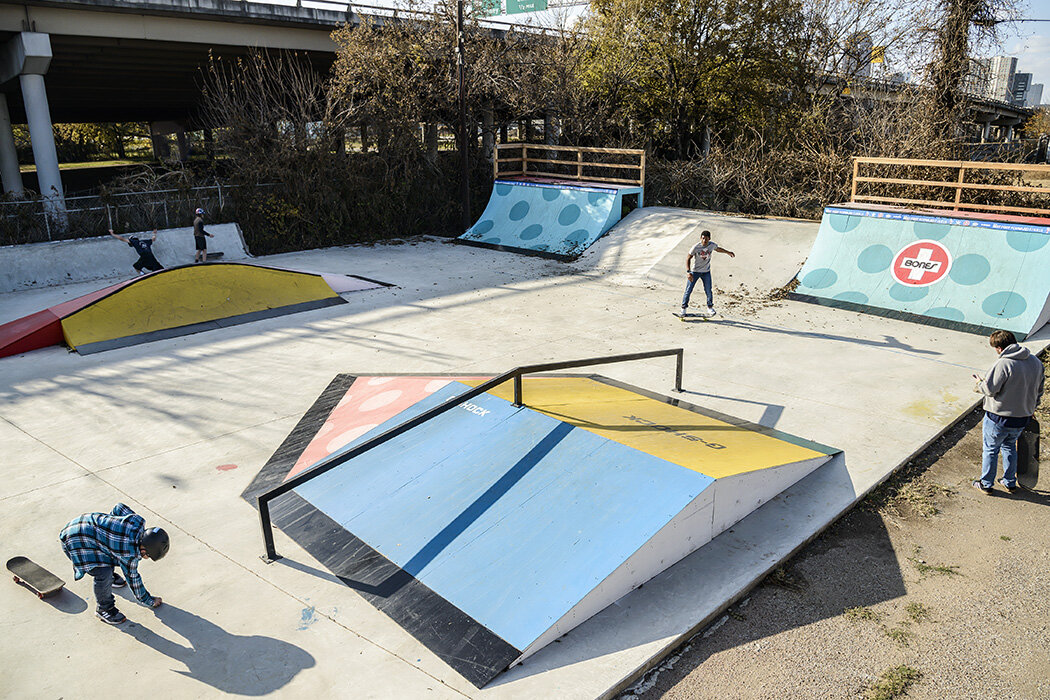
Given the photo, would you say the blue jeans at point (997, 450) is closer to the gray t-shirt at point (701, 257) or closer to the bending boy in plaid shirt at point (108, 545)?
the gray t-shirt at point (701, 257)

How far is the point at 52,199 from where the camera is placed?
59.1ft

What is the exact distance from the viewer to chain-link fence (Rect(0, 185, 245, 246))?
17.2m

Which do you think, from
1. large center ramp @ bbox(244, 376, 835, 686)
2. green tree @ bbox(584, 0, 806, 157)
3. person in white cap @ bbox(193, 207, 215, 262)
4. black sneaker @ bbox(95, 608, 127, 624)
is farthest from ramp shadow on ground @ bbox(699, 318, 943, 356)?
green tree @ bbox(584, 0, 806, 157)

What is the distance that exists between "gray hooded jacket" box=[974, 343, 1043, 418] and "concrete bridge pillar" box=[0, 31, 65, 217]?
22036 millimetres

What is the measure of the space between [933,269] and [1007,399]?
25.3ft

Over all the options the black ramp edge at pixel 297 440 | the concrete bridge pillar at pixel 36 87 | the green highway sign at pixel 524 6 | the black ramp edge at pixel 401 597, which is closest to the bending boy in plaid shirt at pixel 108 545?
the black ramp edge at pixel 401 597

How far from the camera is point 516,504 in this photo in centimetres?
574

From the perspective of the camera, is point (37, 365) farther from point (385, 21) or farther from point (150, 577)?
point (385, 21)

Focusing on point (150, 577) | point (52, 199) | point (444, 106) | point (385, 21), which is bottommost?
point (150, 577)

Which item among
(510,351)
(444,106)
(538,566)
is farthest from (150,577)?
(444,106)

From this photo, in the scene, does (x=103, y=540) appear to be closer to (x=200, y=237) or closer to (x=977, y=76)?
(x=200, y=237)

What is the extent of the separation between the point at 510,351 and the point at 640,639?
681 cm

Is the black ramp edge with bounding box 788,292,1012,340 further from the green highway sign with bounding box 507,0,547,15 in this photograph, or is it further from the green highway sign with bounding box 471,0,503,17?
the green highway sign with bounding box 471,0,503,17

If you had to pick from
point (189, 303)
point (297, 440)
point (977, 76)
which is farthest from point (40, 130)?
point (977, 76)
